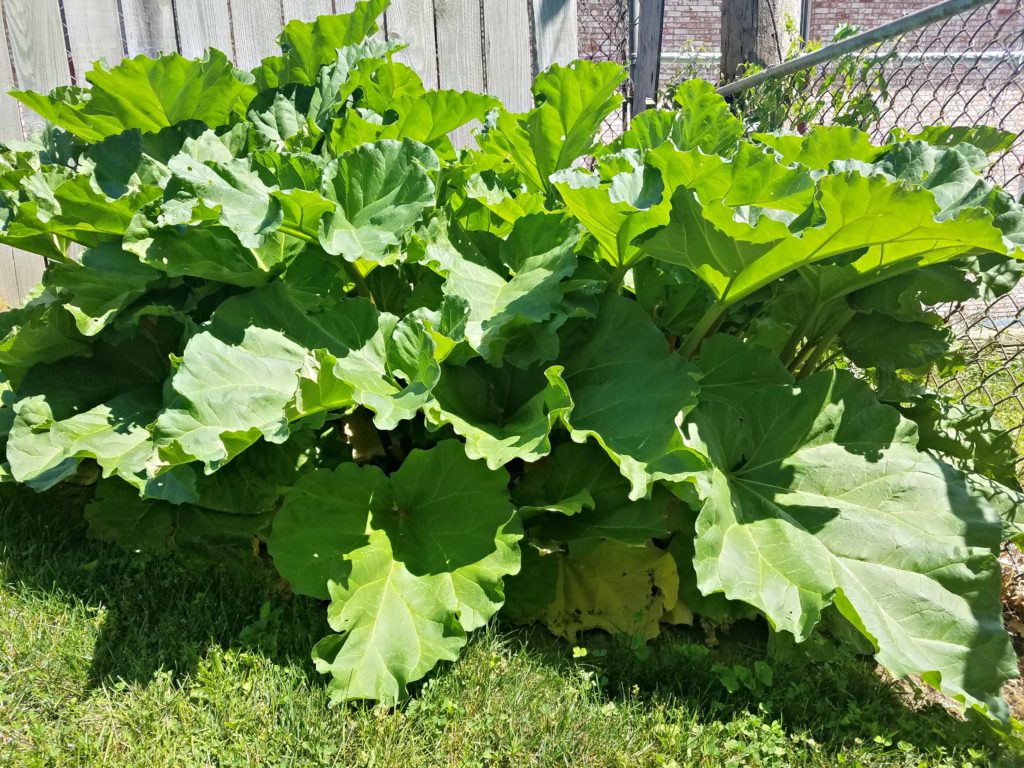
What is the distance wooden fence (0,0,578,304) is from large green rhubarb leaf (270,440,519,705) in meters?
2.53

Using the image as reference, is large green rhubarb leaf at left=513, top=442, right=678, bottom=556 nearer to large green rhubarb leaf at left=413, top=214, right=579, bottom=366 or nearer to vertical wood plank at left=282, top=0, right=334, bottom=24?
large green rhubarb leaf at left=413, top=214, right=579, bottom=366

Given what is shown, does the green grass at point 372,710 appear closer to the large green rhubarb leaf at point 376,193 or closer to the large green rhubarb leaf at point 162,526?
the large green rhubarb leaf at point 162,526

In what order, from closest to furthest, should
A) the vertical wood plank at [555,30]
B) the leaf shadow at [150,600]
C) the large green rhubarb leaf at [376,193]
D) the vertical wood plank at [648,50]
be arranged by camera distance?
1. the leaf shadow at [150,600]
2. the large green rhubarb leaf at [376,193]
3. the vertical wood plank at [555,30]
4. the vertical wood plank at [648,50]

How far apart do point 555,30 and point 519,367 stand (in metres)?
2.63

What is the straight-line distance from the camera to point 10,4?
11.4 ft

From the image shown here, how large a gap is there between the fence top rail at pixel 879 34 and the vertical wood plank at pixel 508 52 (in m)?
1.03

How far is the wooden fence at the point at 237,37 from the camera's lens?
3.51 m

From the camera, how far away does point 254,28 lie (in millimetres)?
3713

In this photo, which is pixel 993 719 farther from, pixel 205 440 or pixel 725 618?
pixel 205 440

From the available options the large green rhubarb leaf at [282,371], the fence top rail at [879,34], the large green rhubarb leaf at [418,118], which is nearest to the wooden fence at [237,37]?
the fence top rail at [879,34]

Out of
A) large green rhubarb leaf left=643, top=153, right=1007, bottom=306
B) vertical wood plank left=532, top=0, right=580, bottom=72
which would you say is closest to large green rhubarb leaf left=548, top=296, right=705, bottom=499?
large green rhubarb leaf left=643, top=153, right=1007, bottom=306

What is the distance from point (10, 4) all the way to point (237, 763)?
3.44 m

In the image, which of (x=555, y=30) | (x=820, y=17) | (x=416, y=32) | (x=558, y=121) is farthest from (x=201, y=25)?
(x=820, y=17)

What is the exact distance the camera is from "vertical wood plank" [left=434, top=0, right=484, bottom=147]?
12.4ft
